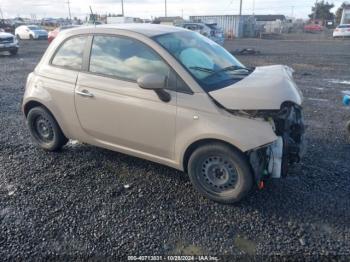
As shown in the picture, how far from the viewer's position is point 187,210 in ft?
10.7

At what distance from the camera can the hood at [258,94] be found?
2969mm

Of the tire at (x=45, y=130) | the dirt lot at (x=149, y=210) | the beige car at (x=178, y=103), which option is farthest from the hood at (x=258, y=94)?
the tire at (x=45, y=130)

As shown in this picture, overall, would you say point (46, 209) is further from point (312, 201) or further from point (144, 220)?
point (312, 201)

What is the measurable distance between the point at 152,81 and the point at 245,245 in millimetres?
1840

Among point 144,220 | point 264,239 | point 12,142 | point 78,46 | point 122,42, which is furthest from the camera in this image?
point 12,142

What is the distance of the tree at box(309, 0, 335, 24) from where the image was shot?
61.6 metres

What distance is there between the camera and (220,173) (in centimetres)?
335

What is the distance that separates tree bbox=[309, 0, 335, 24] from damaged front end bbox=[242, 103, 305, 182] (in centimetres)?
6853

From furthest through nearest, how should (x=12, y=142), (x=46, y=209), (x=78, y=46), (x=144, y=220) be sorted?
(x=12, y=142) → (x=78, y=46) → (x=46, y=209) → (x=144, y=220)

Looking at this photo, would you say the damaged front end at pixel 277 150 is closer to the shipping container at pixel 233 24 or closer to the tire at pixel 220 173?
the tire at pixel 220 173

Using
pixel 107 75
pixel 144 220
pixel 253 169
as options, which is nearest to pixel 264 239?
pixel 253 169

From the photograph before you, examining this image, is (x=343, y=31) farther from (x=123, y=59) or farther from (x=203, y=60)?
(x=123, y=59)

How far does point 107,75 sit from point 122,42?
1.44 ft

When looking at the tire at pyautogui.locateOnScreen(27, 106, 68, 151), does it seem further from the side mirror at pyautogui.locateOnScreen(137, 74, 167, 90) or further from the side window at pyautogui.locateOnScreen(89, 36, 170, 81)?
the side mirror at pyautogui.locateOnScreen(137, 74, 167, 90)
